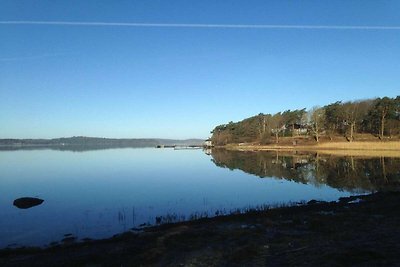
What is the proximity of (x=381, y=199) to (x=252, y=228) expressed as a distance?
43.2 ft

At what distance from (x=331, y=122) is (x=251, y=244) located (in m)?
129

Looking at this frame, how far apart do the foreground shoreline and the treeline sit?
336ft

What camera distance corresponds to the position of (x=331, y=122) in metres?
135

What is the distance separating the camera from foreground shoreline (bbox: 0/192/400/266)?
13039 millimetres

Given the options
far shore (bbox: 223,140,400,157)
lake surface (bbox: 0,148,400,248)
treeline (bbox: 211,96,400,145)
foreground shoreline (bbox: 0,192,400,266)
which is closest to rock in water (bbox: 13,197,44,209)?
lake surface (bbox: 0,148,400,248)

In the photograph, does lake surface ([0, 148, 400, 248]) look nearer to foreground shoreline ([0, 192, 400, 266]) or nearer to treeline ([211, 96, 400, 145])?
foreground shoreline ([0, 192, 400, 266])

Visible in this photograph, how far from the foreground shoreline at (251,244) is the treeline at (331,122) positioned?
102376mm

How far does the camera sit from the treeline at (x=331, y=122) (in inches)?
4488

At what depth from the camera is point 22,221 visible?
2525cm

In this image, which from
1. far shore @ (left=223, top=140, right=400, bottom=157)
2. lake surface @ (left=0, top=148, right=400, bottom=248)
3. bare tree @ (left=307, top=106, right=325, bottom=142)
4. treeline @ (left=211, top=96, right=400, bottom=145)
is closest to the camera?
lake surface @ (left=0, top=148, right=400, bottom=248)

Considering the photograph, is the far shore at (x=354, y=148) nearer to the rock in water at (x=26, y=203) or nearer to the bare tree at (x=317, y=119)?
the bare tree at (x=317, y=119)

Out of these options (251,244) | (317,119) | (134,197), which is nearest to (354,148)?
(317,119)

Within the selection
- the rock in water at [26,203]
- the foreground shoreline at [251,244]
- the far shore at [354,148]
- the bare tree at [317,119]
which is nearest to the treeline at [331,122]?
the bare tree at [317,119]

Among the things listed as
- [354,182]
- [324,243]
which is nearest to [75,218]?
[324,243]
